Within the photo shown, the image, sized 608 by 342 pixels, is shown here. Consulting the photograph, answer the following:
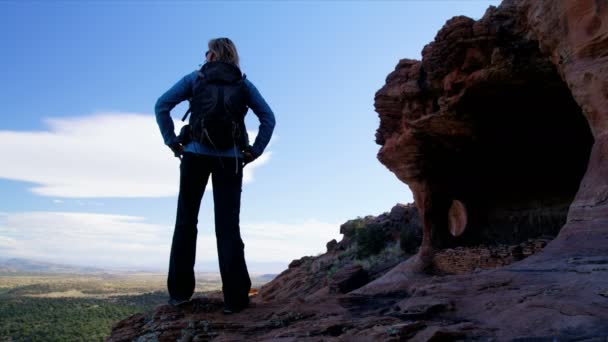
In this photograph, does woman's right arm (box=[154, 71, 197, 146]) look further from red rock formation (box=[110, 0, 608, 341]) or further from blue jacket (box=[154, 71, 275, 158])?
red rock formation (box=[110, 0, 608, 341])

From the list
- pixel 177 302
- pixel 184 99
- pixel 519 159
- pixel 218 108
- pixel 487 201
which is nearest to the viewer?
pixel 218 108

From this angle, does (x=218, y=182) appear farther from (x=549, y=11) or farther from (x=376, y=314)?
(x=549, y=11)

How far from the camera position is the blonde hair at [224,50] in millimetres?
4887

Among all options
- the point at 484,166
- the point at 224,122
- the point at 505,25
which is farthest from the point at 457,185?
the point at 224,122

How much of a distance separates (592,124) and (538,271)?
2944mm

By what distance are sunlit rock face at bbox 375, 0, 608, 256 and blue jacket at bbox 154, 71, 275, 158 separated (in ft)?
11.6

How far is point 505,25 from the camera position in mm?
9336

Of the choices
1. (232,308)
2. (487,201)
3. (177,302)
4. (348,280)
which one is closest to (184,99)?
(177,302)

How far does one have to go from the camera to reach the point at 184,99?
4.98 m

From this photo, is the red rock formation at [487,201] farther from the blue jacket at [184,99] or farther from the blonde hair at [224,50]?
the blonde hair at [224,50]

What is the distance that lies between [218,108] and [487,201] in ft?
36.1

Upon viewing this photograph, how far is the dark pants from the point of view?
4.70 m

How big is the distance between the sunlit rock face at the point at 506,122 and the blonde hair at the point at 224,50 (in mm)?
4107

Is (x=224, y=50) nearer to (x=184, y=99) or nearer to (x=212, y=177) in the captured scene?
(x=184, y=99)
